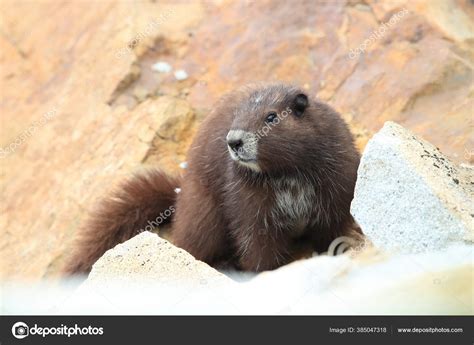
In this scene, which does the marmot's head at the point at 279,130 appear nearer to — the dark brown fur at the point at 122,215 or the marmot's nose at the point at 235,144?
the marmot's nose at the point at 235,144

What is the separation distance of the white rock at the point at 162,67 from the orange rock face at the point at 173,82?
0.03 metres

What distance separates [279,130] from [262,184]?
511 millimetres

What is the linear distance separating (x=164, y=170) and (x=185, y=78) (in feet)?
5.00

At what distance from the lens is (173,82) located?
9.12 m

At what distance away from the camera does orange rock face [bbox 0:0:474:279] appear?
798 cm

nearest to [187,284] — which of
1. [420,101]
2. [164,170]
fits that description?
[164,170]

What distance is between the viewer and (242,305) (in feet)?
15.9

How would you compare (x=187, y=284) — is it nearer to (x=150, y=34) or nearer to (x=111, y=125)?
(x=111, y=125)

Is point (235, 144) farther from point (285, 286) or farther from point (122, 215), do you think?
point (122, 215)

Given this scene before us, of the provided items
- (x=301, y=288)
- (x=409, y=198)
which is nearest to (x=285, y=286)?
(x=301, y=288)

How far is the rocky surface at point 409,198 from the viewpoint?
4.96m

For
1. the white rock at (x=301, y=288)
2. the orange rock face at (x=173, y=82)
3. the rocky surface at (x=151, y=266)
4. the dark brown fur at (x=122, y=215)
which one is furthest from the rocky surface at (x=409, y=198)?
the dark brown fur at (x=122, y=215)
